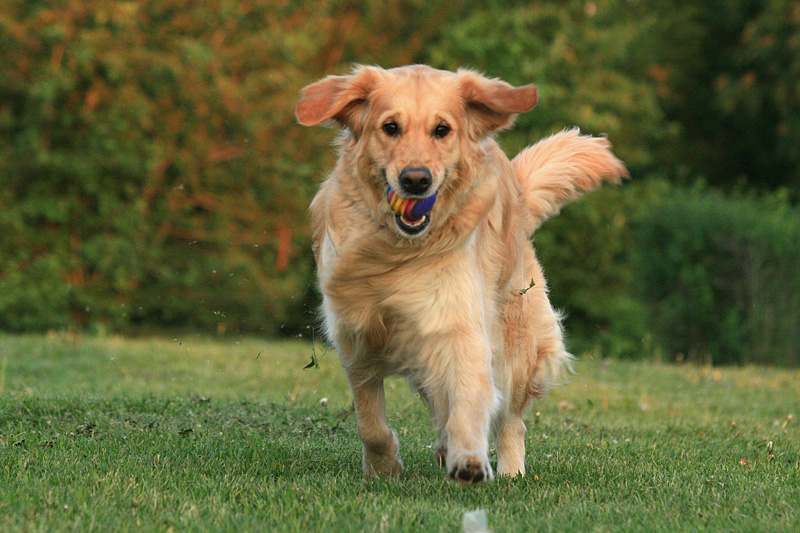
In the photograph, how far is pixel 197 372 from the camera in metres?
9.78

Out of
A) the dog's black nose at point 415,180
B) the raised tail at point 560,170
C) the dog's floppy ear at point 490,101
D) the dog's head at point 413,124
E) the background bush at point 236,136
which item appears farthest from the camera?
the background bush at point 236,136

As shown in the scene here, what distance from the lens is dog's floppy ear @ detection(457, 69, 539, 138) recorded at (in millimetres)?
4465

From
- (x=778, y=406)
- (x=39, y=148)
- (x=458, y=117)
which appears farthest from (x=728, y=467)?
(x=39, y=148)

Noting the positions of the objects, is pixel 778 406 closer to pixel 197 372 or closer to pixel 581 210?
pixel 197 372

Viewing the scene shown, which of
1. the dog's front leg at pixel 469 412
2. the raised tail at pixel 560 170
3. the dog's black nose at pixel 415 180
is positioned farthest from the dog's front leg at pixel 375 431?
the raised tail at pixel 560 170

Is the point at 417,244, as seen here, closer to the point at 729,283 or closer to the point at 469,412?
the point at 469,412

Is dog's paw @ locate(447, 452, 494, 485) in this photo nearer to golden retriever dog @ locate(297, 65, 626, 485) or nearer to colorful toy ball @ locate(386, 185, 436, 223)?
golden retriever dog @ locate(297, 65, 626, 485)

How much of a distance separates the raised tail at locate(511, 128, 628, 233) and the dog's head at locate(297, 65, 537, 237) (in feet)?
4.26

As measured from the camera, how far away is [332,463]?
514 centimetres

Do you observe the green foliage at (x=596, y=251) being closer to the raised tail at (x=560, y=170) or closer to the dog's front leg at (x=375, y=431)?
the raised tail at (x=560, y=170)

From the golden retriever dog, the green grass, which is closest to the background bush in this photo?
the green grass

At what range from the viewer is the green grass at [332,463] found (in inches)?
150

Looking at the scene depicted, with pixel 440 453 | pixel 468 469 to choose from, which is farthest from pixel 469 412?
pixel 440 453

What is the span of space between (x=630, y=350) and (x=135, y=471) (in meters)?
16.9
